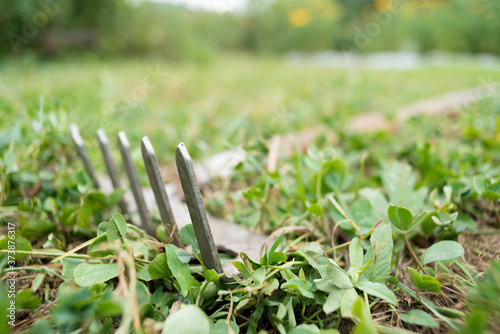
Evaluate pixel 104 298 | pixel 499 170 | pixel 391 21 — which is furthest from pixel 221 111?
pixel 391 21

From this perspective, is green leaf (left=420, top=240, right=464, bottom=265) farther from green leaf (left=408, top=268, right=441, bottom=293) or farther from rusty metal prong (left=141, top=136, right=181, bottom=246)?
rusty metal prong (left=141, top=136, right=181, bottom=246)

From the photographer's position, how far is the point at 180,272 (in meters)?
0.71

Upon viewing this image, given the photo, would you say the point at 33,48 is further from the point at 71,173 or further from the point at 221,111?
the point at 71,173

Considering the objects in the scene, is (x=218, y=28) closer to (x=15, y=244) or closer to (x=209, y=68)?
(x=209, y=68)

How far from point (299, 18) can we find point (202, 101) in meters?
8.79

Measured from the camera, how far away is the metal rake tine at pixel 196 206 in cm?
66

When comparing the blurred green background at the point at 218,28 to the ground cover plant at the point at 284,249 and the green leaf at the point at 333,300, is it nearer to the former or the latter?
the ground cover plant at the point at 284,249

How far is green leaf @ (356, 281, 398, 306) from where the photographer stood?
2.05 feet

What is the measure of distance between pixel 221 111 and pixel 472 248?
6.27 ft

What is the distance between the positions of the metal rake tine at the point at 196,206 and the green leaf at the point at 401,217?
0.41 m

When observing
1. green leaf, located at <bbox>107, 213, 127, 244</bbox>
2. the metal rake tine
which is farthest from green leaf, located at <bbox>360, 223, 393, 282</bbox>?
green leaf, located at <bbox>107, 213, 127, 244</bbox>

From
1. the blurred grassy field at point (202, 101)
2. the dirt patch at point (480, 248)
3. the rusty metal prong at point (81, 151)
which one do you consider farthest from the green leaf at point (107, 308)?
the dirt patch at point (480, 248)

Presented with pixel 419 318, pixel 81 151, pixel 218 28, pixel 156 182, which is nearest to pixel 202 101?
pixel 81 151

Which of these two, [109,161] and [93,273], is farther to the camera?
[109,161]
